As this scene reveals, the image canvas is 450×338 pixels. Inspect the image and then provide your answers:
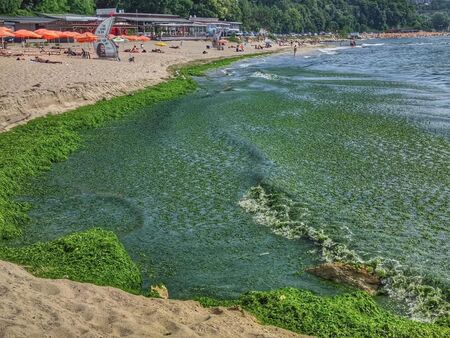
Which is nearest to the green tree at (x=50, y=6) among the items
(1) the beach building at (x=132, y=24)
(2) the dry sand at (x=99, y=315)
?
(1) the beach building at (x=132, y=24)

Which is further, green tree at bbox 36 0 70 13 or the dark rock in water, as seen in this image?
green tree at bbox 36 0 70 13

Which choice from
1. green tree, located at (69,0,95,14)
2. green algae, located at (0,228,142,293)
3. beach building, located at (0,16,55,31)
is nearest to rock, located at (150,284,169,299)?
green algae, located at (0,228,142,293)

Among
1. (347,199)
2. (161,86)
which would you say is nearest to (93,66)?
(161,86)

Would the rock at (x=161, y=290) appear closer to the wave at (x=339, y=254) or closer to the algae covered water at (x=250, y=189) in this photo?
the algae covered water at (x=250, y=189)

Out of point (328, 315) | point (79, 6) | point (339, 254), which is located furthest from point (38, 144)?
point (79, 6)

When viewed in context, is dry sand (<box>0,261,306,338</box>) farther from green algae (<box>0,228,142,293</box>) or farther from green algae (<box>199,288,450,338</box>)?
green algae (<box>0,228,142,293</box>)

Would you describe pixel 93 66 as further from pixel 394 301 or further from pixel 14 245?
pixel 394 301
